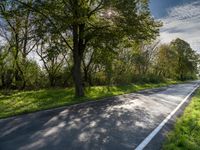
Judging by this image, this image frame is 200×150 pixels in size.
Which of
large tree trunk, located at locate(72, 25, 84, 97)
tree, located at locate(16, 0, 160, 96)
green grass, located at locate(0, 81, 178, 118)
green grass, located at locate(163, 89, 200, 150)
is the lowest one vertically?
green grass, located at locate(163, 89, 200, 150)

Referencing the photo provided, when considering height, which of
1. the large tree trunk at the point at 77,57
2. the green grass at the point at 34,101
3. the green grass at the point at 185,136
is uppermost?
the large tree trunk at the point at 77,57

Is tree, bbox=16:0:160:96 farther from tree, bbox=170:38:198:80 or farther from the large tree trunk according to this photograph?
tree, bbox=170:38:198:80

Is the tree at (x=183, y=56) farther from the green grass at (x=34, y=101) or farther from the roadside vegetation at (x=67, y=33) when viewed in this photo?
the green grass at (x=34, y=101)

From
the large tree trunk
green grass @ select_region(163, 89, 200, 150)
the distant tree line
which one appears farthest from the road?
the large tree trunk

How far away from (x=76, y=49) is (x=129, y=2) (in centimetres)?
481

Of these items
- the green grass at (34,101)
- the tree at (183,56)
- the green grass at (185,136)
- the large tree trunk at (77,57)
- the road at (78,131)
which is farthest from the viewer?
the tree at (183,56)

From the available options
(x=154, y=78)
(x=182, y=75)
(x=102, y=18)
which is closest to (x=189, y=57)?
(x=182, y=75)

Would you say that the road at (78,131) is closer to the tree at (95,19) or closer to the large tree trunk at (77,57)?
the tree at (95,19)

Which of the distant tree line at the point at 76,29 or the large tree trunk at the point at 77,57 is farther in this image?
the large tree trunk at the point at 77,57

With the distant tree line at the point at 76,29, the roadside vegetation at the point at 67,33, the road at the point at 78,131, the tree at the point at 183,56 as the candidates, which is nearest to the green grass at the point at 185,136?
the road at the point at 78,131

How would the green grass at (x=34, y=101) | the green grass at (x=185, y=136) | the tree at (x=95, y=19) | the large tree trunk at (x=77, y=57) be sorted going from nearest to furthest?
the green grass at (x=185, y=136), the green grass at (x=34, y=101), the tree at (x=95, y=19), the large tree trunk at (x=77, y=57)

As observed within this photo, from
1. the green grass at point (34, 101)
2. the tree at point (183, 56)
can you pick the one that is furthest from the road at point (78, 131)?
the tree at point (183, 56)

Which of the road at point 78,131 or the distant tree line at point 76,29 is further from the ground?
the distant tree line at point 76,29

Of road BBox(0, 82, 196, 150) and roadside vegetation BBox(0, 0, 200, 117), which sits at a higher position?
roadside vegetation BBox(0, 0, 200, 117)
